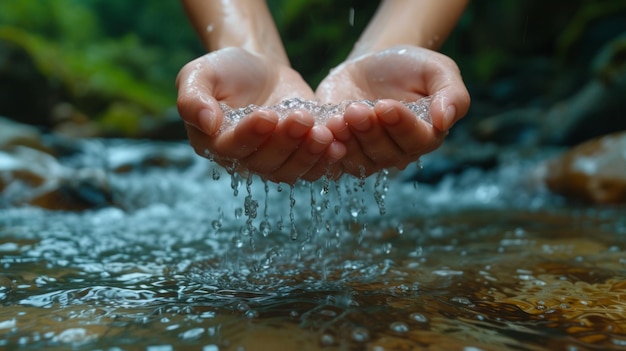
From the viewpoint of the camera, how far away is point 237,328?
1390 millimetres

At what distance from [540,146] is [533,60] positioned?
4481mm

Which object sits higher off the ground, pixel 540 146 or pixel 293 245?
pixel 540 146

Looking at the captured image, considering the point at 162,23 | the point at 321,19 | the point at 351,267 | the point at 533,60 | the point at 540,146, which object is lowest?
the point at 351,267

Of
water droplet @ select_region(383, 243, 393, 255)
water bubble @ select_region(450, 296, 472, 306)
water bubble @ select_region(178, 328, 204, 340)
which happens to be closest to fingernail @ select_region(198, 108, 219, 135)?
water bubble @ select_region(178, 328, 204, 340)

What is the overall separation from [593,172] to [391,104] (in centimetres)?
→ 394

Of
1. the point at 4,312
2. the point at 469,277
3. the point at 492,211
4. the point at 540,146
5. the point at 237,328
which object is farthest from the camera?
the point at 540,146

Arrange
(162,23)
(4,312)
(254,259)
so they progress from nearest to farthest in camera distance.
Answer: (4,312) → (254,259) → (162,23)

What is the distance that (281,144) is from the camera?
1735mm

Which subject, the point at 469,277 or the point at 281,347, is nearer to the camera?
the point at 281,347

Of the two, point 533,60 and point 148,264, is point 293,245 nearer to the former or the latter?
point 148,264

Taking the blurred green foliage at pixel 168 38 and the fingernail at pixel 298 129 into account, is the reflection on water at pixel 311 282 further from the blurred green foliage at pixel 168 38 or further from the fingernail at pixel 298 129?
the blurred green foliage at pixel 168 38

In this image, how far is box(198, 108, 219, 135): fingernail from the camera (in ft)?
5.83

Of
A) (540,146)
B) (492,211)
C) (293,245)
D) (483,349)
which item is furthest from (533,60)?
(483,349)

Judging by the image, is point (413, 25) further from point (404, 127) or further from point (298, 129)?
point (298, 129)
